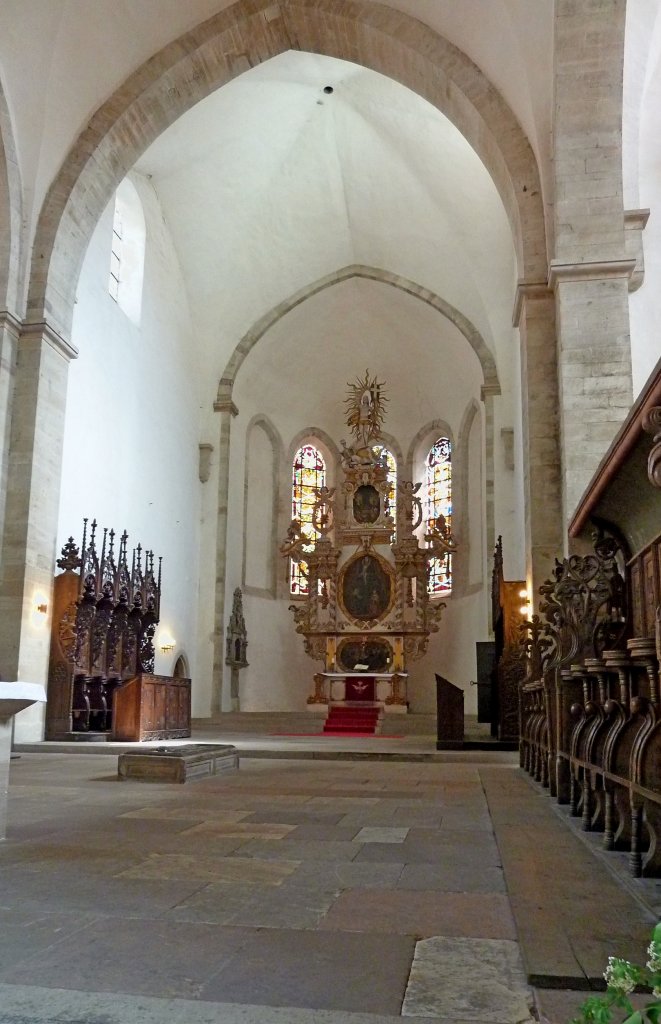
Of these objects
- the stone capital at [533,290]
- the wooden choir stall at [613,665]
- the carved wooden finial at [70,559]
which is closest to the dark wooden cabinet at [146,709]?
the carved wooden finial at [70,559]

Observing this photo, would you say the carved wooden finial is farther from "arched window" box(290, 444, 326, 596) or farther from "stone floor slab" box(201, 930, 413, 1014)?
"stone floor slab" box(201, 930, 413, 1014)

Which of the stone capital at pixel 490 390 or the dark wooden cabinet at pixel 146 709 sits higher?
the stone capital at pixel 490 390

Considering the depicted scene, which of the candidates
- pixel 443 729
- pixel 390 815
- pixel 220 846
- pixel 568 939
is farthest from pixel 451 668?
pixel 568 939

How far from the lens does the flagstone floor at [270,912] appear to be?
78.9 inches

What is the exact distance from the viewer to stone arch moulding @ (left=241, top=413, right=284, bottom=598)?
22.5 m

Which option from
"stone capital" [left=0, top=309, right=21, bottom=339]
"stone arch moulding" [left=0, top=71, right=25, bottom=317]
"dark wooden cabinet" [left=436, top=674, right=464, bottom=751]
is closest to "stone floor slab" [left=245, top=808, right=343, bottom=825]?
"dark wooden cabinet" [left=436, top=674, right=464, bottom=751]

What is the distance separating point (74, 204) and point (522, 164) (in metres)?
6.47

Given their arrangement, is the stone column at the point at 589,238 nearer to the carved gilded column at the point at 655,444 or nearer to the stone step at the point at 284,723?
the carved gilded column at the point at 655,444

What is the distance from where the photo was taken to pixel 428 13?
12.1 meters

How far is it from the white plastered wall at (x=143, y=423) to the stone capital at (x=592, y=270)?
7861 millimetres

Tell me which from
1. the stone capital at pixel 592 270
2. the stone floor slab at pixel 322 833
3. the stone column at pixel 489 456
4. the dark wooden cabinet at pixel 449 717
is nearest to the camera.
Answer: the stone floor slab at pixel 322 833

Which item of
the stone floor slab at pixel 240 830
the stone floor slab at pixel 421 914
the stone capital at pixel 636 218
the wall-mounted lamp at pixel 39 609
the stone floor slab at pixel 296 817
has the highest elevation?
the stone capital at pixel 636 218

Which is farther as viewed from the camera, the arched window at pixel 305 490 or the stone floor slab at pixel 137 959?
the arched window at pixel 305 490

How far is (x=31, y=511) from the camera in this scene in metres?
12.2
